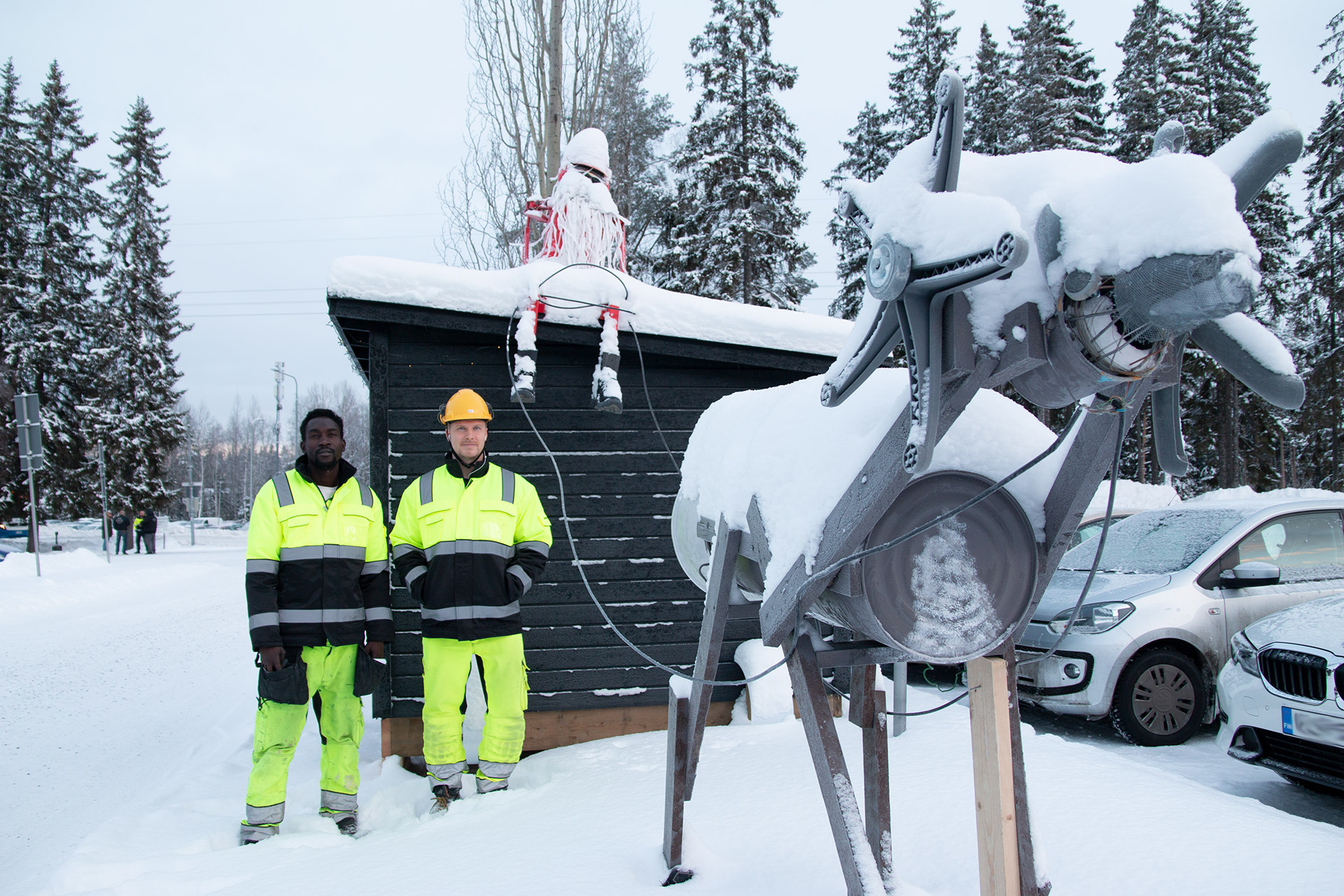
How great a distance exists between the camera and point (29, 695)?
21.9 ft

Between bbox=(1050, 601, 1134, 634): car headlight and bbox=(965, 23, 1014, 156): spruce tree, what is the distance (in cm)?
1940

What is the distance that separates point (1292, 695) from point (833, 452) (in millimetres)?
3803

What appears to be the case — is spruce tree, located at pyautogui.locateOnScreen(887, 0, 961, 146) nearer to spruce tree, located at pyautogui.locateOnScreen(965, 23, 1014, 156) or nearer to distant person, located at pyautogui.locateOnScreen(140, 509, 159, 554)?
spruce tree, located at pyautogui.locateOnScreen(965, 23, 1014, 156)

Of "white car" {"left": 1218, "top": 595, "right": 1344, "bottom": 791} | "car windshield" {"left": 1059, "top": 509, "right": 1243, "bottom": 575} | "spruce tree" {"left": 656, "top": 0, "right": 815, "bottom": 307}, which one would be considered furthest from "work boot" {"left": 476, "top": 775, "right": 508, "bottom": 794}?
"spruce tree" {"left": 656, "top": 0, "right": 815, "bottom": 307}

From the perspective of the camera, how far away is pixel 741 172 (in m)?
21.0

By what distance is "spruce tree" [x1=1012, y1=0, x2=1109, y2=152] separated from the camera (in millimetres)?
22188

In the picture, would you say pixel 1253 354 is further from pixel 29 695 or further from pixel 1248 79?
pixel 1248 79

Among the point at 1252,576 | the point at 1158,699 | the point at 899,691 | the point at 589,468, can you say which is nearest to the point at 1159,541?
the point at 1252,576

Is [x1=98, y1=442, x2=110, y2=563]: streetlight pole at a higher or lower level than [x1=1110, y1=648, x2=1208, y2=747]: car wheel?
higher

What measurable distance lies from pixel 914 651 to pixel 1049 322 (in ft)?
2.90

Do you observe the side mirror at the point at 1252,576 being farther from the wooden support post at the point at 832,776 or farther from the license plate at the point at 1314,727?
the wooden support post at the point at 832,776

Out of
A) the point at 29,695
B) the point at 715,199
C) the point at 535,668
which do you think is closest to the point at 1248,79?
the point at 715,199

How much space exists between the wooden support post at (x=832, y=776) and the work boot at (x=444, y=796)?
2.49 m

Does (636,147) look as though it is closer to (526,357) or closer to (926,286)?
(526,357)
